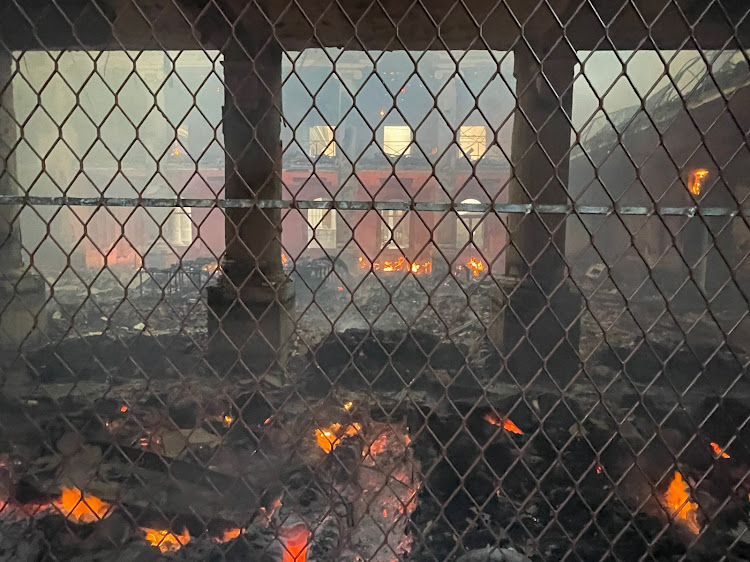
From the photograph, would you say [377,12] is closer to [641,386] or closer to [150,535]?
[150,535]

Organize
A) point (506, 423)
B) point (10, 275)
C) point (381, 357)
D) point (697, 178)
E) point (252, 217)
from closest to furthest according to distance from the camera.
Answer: point (506, 423) < point (252, 217) < point (10, 275) < point (381, 357) < point (697, 178)

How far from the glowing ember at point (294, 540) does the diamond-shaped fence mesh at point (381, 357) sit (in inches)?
0.8

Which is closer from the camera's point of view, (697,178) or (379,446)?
(379,446)

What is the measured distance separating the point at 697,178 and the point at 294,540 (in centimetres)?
1141

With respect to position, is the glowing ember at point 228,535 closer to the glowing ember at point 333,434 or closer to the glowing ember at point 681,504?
the glowing ember at point 333,434

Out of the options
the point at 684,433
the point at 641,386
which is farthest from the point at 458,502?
the point at 641,386

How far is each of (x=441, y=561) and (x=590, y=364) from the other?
4582mm

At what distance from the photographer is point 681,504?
3.89m

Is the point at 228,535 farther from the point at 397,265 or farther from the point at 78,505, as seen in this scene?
the point at 397,265

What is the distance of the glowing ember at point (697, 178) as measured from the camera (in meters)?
10.7

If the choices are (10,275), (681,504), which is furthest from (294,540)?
(10,275)

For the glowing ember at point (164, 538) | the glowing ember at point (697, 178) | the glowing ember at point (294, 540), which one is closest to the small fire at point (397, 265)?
the glowing ember at point (697, 178)

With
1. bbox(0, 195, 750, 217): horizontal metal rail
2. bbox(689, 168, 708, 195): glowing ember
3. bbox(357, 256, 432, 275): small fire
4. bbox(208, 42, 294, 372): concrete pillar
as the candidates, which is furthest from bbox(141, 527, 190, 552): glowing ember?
bbox(357, 256, 432, 275): small fire

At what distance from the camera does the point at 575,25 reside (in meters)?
5.29
